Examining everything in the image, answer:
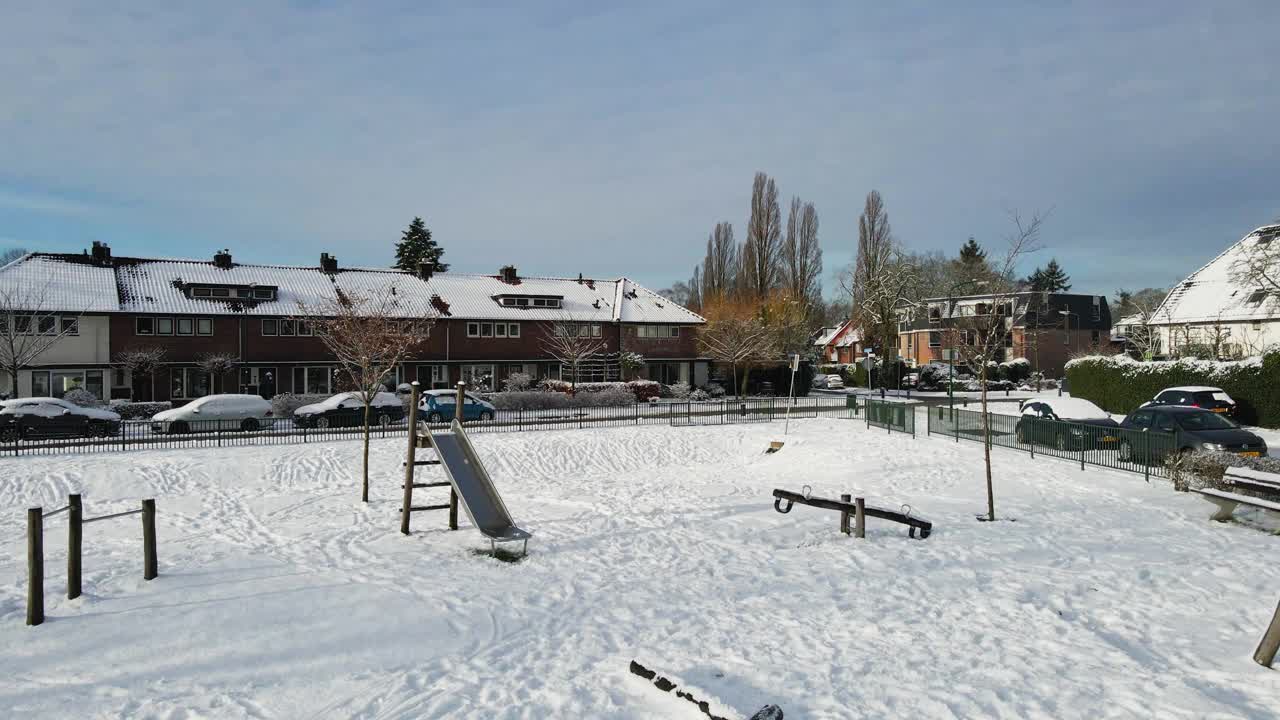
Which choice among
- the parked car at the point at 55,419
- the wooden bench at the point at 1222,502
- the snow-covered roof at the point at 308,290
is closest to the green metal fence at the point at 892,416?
the wooden bench at the point at 1222,502

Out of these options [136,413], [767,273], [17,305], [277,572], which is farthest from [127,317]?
[767,273]

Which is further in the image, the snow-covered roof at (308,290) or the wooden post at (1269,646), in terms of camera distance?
the snow-covered roof at (308,290)

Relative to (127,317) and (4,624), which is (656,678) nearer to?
(4,624)

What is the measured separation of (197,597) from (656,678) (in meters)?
5.78

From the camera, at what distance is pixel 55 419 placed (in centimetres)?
2492

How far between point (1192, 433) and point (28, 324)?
43.8 m

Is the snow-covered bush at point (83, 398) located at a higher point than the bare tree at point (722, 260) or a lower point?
lower

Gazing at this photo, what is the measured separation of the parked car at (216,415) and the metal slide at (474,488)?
15.4 m

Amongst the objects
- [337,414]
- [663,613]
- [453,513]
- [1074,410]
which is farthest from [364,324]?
[663,613]

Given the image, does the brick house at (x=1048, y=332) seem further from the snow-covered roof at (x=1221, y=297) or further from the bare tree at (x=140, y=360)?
the bare tree at (x=140, y=360)

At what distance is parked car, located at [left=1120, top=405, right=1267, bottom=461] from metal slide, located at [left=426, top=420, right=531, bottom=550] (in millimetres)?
13357

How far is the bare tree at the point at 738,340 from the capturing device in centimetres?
4606

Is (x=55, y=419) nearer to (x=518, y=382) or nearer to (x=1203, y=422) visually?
(x=518, y=382)

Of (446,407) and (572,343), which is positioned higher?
(572,343)
